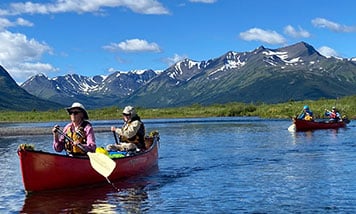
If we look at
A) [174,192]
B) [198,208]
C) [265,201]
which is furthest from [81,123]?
[265,201]

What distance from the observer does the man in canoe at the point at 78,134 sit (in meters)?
17.5

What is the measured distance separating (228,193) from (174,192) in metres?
1.85

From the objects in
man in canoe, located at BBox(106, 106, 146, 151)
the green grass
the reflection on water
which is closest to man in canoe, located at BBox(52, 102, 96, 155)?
the reflection on water

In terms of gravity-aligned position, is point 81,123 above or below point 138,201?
above

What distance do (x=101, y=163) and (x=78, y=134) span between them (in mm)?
1301

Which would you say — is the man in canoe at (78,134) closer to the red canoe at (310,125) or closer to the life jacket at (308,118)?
the red canoe at (310,125)

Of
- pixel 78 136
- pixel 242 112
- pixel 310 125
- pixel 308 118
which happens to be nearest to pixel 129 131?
pixel 78 136

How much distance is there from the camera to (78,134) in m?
17.8

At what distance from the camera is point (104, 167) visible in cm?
1747

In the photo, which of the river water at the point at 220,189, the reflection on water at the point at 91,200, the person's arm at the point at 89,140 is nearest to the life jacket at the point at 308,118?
Answer: the river water at the point at 220,189

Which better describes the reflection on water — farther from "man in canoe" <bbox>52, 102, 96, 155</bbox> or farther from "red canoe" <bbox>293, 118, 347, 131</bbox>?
"red canoe" <bbox>293, 118, 347, 131</bbox>

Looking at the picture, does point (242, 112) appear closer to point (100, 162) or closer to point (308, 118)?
point (308, 118)

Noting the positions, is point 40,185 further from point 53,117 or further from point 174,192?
point 53,117

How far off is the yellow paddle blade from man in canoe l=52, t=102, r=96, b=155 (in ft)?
1.58
